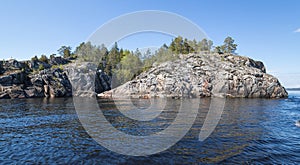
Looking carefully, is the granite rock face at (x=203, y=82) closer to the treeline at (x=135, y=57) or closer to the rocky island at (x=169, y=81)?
Answer: the rocky island at (x=169, y=81)

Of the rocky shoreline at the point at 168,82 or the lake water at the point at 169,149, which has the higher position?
the rocky shoreline at the point at 168,82

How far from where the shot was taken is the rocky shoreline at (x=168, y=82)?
88625 mm

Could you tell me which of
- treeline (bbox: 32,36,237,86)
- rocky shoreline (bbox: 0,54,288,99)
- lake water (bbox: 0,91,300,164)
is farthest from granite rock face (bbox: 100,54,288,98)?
lake water (bbox: 0,91,300,164)

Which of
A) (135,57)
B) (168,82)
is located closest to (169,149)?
(168,82)

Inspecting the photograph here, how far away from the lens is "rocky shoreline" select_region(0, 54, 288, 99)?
8862 centimetres

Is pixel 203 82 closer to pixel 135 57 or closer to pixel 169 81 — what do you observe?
pixel 169 81

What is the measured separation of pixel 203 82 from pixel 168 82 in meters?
17.2

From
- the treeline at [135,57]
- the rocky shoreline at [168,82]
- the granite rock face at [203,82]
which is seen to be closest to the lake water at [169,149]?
the granite rock face at [203,82]

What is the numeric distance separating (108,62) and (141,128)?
409 ft

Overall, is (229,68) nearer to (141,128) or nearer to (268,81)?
(268,81)

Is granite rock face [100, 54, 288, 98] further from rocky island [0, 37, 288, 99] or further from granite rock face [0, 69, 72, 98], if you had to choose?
granite rock face [0, 69, 72, 98]

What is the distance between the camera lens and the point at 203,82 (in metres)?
94.4

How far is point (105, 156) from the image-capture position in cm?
1666

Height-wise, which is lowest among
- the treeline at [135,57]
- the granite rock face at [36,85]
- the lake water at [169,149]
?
the lake water at [169,149]
